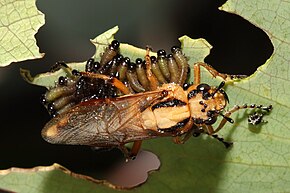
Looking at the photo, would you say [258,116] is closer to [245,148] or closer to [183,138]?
[245,148]

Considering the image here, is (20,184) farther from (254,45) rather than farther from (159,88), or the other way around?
(254,45)

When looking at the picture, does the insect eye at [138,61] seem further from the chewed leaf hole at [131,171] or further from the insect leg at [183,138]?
the chewed leaf hole at [131,171]

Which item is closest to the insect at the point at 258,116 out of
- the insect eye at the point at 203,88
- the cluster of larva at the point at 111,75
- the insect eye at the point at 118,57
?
the insect eye at the point at 203,88

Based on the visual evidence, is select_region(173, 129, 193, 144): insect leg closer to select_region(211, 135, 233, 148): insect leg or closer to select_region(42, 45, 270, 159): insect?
select_region(42, 45, 270, 159): insect

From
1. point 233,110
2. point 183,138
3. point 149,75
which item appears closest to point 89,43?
point 149,75

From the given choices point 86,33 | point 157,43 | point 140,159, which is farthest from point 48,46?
point 140,159

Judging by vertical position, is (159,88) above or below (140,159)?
above
